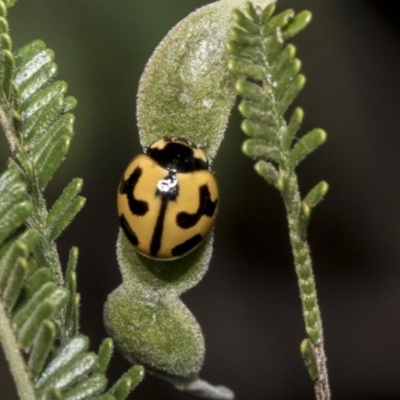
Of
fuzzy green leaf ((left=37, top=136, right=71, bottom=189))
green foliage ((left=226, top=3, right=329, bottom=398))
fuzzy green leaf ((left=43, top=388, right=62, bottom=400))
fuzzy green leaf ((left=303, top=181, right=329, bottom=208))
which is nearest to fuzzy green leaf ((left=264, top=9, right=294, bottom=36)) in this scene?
green foliage ((left=226, top=3, right=329, bottom=398))

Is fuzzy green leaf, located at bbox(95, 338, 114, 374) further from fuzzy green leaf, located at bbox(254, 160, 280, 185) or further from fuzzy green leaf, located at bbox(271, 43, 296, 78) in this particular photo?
fuzzy green leaf, located at bbox(271, 43, 296, 78)

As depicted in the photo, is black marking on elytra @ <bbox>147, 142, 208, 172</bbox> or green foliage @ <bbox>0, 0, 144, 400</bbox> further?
black marking on elytra @ <bbox>147, 142, 208, 172</bbox>

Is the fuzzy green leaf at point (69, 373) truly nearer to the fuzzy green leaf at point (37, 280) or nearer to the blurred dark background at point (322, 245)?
the fuzzy green leaf at point (37, 280)

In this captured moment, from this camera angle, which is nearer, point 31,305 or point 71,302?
point 31,305

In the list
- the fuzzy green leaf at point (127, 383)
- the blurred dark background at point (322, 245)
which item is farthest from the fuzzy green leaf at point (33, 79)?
the blurred dark background at point (322, 245)

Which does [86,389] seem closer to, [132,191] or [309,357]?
[309,357]

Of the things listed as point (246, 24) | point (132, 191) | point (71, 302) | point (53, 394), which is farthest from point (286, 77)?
point (132, 191)

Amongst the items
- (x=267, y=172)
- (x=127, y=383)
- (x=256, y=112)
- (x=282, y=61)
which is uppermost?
(x=282, y=61)

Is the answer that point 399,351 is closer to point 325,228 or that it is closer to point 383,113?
point 325,228
